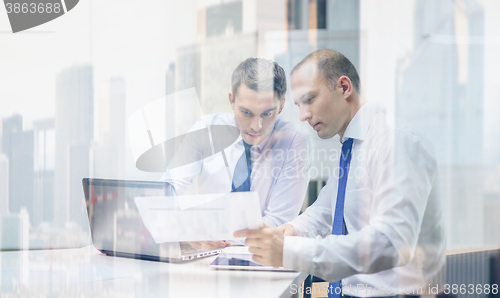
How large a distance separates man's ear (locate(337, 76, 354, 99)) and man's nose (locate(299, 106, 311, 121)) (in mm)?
130

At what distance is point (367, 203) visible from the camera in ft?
2.90

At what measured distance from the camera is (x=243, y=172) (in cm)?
123

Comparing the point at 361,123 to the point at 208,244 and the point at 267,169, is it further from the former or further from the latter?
the point at 208,244

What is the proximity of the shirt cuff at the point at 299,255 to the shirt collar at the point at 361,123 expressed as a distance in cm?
36

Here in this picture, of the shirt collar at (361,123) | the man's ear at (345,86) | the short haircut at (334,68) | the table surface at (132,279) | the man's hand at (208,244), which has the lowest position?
the table surface at (132,279)

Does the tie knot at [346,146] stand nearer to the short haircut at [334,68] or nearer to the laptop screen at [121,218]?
the short haircut at [334,68]

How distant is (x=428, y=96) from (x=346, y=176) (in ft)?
1.23

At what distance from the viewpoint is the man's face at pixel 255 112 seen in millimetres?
1178

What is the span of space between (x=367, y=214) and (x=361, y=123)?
0.29 metres

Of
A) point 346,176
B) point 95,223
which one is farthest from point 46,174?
point 346,176
